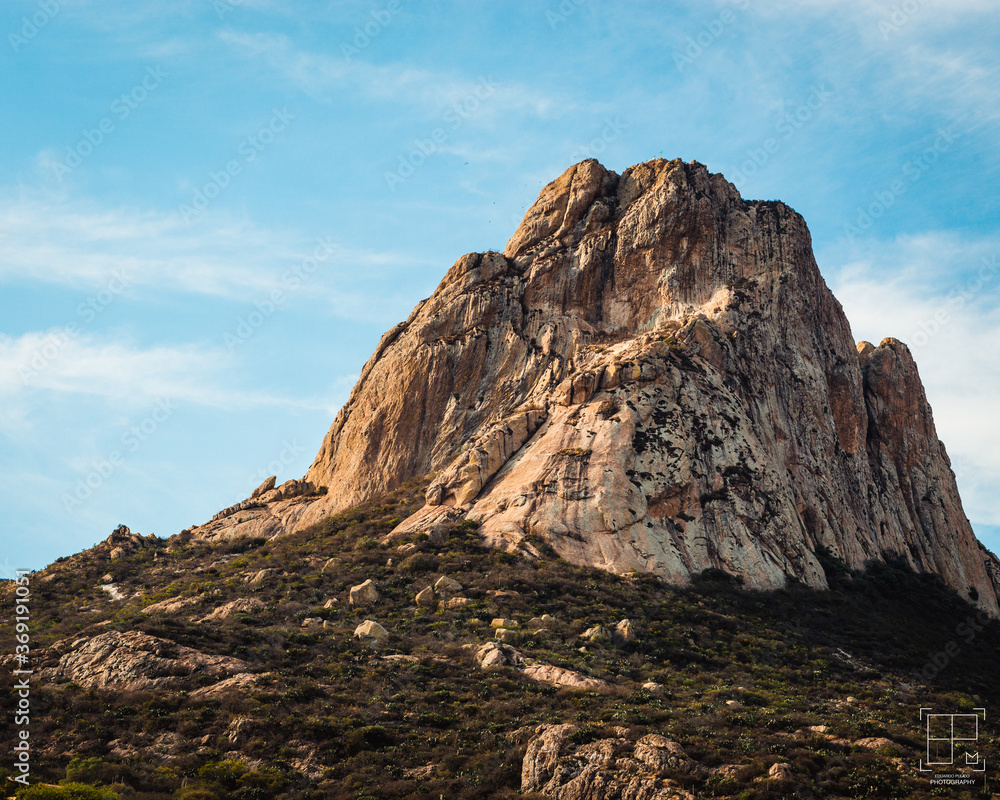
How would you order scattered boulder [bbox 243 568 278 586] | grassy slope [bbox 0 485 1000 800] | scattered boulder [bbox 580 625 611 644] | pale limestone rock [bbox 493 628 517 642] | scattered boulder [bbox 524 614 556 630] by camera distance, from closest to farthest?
grassy slope [bbox 0 485 1000 800] → pale limestone rock [bbox 493 628 517 642] → scattered boulder [bbox 580 625 611 644] → scattered boulder [bbox 524 614 556 630] → scattered boulder [bbox 243 568 278 586]

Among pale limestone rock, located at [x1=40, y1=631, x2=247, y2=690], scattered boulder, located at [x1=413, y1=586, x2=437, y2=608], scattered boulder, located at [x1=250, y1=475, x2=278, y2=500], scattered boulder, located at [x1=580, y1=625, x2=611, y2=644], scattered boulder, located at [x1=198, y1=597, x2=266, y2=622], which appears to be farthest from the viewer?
scattered boulder, located at [x1=250, y1=475, x2=278, y2=500]

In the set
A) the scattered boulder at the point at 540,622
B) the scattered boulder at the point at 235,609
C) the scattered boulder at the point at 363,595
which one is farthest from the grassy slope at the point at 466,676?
the scattered boulder at the point at 540,622

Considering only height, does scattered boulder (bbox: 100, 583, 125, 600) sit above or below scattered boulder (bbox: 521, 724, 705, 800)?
above

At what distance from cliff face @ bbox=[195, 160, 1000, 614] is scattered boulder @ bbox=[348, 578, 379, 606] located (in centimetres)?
1024

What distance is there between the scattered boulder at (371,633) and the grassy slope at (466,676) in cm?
72

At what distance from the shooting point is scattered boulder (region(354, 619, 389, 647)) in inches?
2087

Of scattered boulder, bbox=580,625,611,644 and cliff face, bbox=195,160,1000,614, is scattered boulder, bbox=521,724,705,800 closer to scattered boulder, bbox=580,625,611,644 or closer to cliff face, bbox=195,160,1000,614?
scattered boulder, bbox=580,625,611,644

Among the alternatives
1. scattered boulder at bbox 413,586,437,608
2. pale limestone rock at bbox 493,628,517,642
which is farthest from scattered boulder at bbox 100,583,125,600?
pale limestone rock at bbox 493,628,517,642

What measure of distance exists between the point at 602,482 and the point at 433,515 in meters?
14.0

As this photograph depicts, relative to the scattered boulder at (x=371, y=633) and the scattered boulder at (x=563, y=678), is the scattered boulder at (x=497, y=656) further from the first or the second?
the scattered boulder at (x=371, y=633)

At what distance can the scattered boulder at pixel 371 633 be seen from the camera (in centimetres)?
5300

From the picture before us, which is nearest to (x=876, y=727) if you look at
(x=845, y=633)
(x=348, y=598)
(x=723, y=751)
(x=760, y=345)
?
(x=723, y=751)

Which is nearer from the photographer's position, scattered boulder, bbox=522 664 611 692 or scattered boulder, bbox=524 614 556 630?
scattered boulder, bbox=522 664 611 692

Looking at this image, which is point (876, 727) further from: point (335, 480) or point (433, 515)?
point (335, 480)
